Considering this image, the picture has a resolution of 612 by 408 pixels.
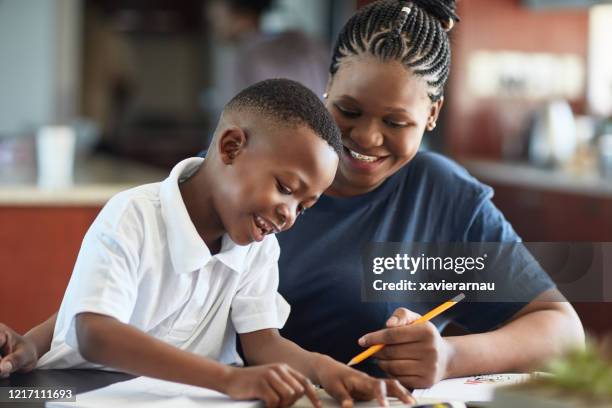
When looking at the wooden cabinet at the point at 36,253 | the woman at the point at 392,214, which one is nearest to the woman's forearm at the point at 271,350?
the woman at the point at 392,214

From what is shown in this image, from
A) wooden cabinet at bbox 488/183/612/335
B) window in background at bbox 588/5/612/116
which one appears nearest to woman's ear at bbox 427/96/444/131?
wooden cabinet at bbox 488/183/612/335

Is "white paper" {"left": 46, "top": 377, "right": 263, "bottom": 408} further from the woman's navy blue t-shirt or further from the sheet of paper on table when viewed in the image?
the woman's navy blue t-shirt

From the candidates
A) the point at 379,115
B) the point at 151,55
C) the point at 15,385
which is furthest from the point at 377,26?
the point at 151,55

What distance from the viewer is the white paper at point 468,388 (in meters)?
1.03

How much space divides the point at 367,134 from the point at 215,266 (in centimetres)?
26

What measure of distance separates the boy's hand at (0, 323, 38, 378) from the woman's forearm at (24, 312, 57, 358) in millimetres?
15

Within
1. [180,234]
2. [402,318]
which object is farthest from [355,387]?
[180,234]

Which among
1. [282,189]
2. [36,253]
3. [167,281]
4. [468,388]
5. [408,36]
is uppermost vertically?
[408,36]

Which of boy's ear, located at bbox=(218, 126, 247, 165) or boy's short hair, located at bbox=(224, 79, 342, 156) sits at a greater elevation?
boy's short hair, located at bbox=(224, 79, 342, 156)

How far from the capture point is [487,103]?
14.1 ft

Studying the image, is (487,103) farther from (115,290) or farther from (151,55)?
(115,290)

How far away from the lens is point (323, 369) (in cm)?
101

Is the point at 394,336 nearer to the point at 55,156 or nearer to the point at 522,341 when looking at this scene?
the point at 522,341

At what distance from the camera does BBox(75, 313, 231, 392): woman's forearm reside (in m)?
0.93
